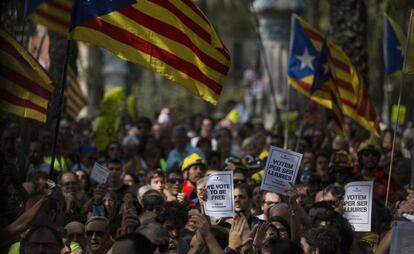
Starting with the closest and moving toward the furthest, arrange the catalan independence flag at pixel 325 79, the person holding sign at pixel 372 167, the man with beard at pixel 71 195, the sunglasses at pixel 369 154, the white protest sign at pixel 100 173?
the man with beard at pixel 71 195 < the white protest sign at pixel 100 173 < the person holding sign at pixel 372 167 < the sunglasses at pixel 369 154 < the catalan independence flag at pixel 325 79

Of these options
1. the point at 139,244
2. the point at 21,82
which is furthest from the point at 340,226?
the point at 21,82

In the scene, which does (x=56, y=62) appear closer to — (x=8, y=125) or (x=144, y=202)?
(x=8, y=125)

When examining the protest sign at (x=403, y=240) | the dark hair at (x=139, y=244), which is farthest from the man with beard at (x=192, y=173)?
the dark hair at (x=139, y=244)

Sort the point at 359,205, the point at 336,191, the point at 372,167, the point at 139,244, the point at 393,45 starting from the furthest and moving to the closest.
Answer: the point at 393,45, the point at 372,167, the point at 336,191, the point at 359,205, the point at 139,244

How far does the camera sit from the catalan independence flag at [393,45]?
1978 cm

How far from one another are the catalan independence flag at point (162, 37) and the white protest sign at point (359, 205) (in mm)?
1467

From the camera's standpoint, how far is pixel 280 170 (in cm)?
1217

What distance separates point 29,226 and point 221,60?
361cm

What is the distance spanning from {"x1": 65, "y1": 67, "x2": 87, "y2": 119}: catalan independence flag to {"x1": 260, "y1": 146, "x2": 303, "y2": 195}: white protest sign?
9.90 meters

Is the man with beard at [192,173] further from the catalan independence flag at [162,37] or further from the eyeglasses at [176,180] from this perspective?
the catalan independence flag at [162,37]

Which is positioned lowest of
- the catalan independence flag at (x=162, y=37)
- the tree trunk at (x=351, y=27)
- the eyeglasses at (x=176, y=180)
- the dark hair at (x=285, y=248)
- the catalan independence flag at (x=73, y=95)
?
the dark hair at (x=285, y=248)

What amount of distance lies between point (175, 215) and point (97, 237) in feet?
1.95

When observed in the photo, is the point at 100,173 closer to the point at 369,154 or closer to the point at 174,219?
the point at 369,154

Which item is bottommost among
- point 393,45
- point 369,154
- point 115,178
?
point 115,178
